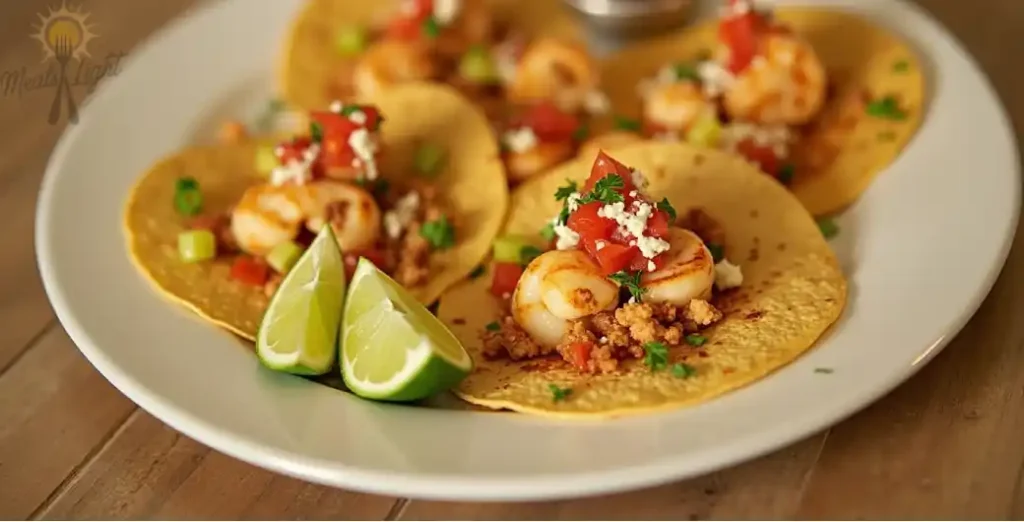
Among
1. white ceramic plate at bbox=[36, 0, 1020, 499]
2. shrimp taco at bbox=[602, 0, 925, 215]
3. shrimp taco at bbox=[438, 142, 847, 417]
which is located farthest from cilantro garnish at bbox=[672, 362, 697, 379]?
shrimp taco at bbox=[602, 0, 925, 215]

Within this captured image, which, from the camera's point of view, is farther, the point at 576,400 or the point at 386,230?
the point at 386,230

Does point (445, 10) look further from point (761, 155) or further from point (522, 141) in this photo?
point (761, 155)

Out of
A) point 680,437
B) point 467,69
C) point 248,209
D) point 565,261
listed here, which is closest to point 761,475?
point 680,437

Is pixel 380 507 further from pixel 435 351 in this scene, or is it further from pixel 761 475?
pixel 761 475

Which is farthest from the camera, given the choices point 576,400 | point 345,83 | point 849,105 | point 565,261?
point 345,83

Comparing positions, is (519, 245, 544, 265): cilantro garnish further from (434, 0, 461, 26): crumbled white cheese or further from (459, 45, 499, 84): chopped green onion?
(434, 0, 461, 26): crumbled white cheese

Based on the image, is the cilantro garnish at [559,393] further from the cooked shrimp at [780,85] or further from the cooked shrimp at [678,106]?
the cooked shrimp at [780,85]

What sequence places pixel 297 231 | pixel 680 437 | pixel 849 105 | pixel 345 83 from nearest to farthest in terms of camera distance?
pixel 680 437, pixel 297 231, pixel 849 105, pixel 345 83

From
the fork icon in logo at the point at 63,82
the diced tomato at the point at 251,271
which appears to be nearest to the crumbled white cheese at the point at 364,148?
the diced tomato at the point at 251,271
